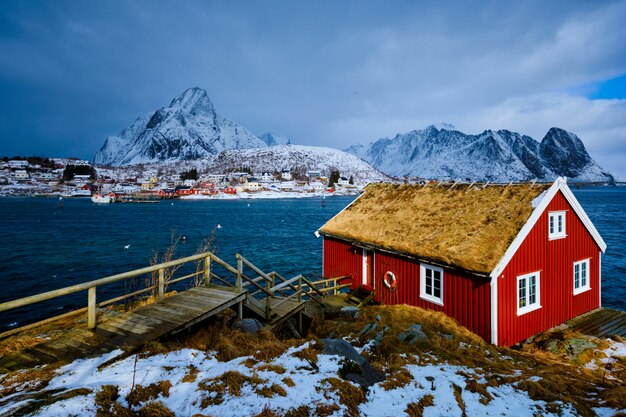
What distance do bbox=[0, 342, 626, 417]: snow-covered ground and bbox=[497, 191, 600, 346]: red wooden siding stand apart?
7.22m

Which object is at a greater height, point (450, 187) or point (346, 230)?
point (450, 187)

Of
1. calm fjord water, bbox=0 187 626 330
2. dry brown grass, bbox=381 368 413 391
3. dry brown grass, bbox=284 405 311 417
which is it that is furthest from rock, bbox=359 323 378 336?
calm fjord water, bbox=0 187 626 330

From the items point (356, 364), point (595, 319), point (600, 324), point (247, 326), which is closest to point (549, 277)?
point (600, 324)

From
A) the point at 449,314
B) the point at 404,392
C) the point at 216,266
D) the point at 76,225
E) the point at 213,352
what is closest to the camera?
the point at 404,392

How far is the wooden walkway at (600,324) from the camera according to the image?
14219 mm

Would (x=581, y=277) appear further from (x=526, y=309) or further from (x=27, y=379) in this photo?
(x=27, y=379)

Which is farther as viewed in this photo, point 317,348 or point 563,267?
point 563,267

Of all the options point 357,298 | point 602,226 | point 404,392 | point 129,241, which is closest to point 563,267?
point 357,298

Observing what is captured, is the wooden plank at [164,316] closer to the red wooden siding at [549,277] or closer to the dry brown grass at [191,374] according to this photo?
the dry brown grass at [191,374]

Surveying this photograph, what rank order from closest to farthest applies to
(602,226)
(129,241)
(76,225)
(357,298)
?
(357,298) → (129,241) → (602,226) → (76,225)

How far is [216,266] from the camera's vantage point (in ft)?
115

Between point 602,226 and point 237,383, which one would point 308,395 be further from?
point 602,226

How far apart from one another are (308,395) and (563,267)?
14975mm

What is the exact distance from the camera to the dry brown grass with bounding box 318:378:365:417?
17.4ft
